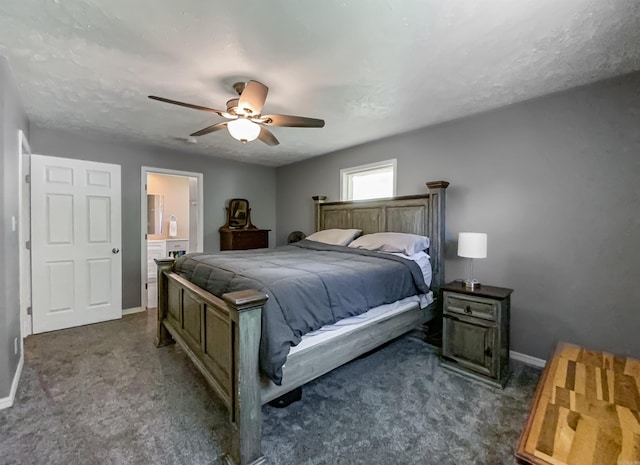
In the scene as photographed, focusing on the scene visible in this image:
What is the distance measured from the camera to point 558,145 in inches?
97.0

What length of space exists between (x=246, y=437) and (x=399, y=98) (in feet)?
8.97

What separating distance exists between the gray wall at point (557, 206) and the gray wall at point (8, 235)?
12.3 ft

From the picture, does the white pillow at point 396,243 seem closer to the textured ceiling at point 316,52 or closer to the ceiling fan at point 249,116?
the textured ceiling at point 316,52

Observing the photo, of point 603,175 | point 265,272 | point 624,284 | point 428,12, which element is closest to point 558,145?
point 603,175

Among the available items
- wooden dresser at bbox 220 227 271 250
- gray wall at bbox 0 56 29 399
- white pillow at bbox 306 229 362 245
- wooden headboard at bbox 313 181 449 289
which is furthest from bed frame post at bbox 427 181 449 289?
gray wall at bbox 0 56 29 399

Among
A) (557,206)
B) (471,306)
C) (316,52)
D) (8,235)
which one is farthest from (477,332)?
(8,235)

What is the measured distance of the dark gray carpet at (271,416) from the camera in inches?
62.3

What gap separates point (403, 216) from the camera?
135 inches

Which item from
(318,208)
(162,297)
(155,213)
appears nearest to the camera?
(162,297)

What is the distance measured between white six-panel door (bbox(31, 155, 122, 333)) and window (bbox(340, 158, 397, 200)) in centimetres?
315

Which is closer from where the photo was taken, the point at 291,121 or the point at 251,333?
the point at 251,333

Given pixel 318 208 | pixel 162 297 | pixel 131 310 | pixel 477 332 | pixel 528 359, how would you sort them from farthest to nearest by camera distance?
1. pixel 318 208
2. pixel 131 310
3. pixel 162 297
4. pixel 528 359
5. pixel 477 332

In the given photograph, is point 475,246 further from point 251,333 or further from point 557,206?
point 251,333

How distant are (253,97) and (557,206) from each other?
268 centimetres
